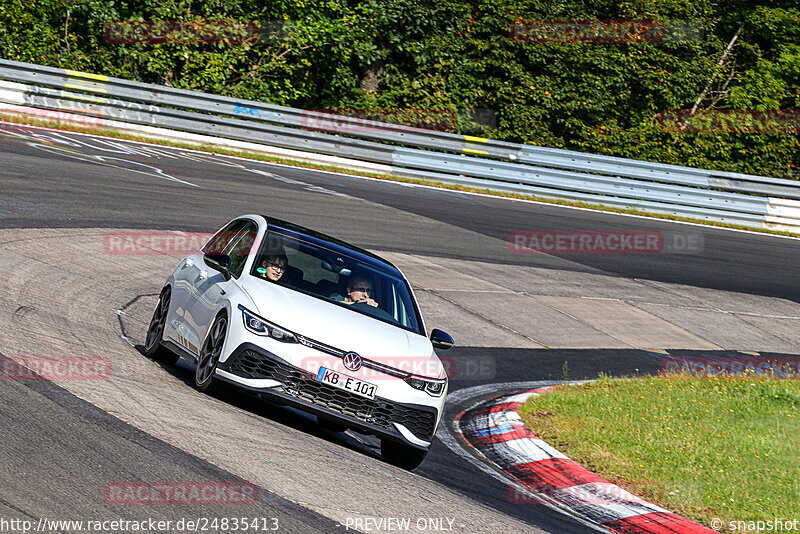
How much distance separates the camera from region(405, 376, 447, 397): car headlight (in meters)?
7.52

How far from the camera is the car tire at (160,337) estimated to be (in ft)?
29.2

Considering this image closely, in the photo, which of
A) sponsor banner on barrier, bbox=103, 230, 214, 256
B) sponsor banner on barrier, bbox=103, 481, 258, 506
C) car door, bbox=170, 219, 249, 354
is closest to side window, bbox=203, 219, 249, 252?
car door, bbox=170, 219, 249, 354

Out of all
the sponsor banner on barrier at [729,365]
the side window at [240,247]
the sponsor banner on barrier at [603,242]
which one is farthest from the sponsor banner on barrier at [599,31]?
the side window at [240,247]

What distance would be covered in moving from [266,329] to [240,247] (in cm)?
157

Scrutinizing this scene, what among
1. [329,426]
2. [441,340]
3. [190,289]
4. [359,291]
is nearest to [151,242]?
[190,289]

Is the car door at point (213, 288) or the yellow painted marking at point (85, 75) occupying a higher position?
the yellow painted marking at point (85, 75)

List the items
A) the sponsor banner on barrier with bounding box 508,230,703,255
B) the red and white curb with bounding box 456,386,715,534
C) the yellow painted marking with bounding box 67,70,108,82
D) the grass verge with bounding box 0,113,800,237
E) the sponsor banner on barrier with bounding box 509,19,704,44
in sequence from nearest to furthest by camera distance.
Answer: the red and white curb with bounding box 456,386,715,534
the sponsor banner on barrier with bounding box 508,230,703,255
the grass verge with bounding box 0,113,800,237
the yellow painted marking with bounding box 67,70,108,82
the sponsor banner on barrier with bounding box 509,19,704,44

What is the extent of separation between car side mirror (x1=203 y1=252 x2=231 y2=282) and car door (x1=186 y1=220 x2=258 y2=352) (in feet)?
0.17

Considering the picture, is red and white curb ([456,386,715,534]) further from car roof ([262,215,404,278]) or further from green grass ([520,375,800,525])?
car roof ([262,215,404,278])

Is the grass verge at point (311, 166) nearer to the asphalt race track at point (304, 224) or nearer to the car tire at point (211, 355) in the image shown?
the asphalt race track at point (304, 224)

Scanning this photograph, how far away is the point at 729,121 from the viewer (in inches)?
1271

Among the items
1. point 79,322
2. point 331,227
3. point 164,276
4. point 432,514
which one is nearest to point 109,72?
point 331,227

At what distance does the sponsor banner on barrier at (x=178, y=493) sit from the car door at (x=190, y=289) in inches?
104

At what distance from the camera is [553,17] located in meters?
31.7
